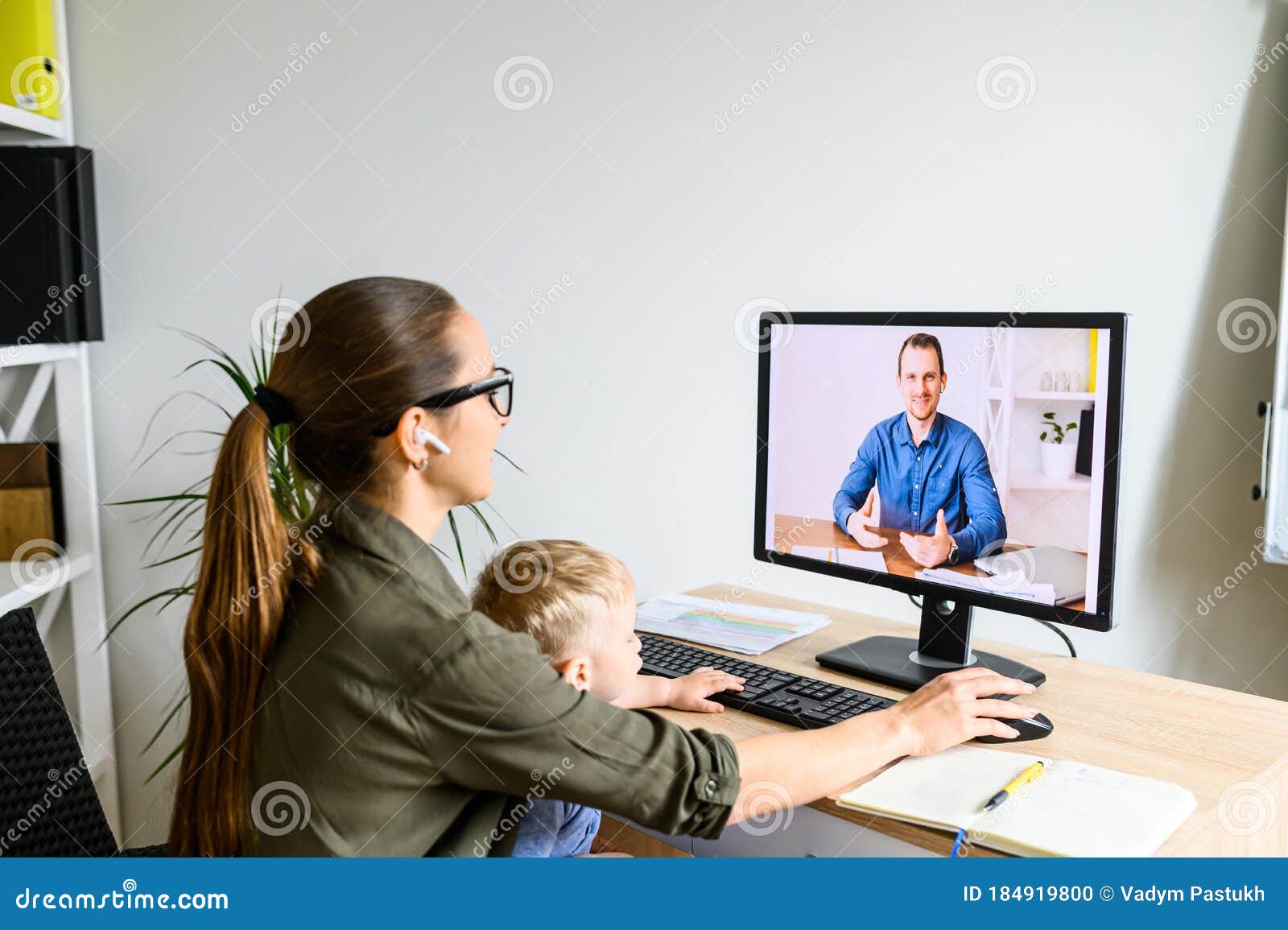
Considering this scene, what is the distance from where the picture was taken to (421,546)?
1161mm

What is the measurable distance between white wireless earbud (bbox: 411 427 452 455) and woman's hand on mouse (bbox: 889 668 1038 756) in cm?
59

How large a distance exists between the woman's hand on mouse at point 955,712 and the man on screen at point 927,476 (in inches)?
7.9

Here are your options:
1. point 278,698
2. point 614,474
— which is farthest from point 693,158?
point 278,698

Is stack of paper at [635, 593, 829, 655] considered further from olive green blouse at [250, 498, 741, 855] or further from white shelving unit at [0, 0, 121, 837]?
white shelving unit at [0, 0, 121, 837]

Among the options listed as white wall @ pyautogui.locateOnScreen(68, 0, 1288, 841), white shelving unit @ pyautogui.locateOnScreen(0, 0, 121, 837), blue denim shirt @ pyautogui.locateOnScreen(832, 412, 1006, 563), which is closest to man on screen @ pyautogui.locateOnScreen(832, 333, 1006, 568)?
blue denim shirt @ pyautogui.locateOnScreen(832, 412, 1006, 563)

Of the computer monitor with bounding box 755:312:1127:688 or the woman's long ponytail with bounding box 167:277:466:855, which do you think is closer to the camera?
the woman's long ponytail with bounding box 167:277:466:855

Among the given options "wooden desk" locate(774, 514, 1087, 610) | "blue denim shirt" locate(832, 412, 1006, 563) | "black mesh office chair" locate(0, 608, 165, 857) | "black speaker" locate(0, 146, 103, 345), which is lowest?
"black mesh office chair" locate(0, 608, 165, 857)

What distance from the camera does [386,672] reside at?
105 centimetres

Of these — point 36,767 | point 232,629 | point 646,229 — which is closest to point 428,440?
point 232,629

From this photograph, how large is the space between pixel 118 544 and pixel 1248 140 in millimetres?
2608

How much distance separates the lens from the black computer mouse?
1.32 meters

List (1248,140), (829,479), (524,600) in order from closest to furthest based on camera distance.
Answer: (524,600)
(829,479)
(1248,140)

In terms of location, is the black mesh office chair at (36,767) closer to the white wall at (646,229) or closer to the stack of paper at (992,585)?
the stack of paper at (992,585)
